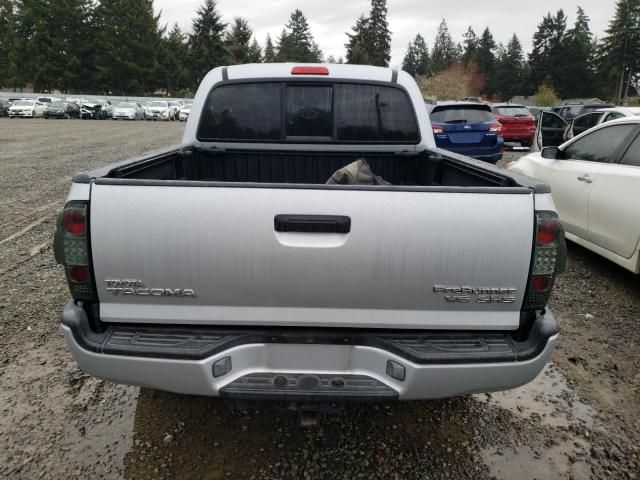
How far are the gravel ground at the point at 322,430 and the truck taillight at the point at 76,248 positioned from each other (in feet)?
3.32

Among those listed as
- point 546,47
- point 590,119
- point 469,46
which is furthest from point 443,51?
point 590,119

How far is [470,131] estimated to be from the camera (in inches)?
463

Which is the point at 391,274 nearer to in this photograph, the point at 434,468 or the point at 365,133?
the point at 434,468

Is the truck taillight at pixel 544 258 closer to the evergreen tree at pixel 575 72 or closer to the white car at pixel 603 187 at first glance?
the white car at pixel 603 187

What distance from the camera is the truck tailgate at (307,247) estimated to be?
2.04 m

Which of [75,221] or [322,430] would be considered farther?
[322,430]

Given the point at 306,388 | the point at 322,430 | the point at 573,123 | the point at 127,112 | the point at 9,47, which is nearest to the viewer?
the point at 306,388

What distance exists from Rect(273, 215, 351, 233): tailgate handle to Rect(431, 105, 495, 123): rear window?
10.7m

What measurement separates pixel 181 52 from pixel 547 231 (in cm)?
7466

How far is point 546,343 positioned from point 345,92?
2.40 metres

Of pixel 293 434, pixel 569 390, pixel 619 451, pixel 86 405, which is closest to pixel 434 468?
pixel 293 434

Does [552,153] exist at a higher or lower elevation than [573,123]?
lower

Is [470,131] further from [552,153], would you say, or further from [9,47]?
[9,47]

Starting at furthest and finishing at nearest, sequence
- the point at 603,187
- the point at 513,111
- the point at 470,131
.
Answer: the point at 513,111, the point at 470,131, the point at 603,187
